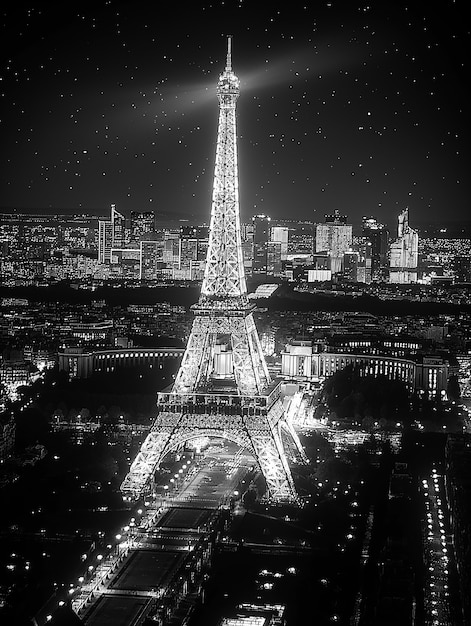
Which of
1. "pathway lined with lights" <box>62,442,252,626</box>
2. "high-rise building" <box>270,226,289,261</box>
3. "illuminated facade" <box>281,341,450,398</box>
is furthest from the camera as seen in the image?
"high-rise building" <box>270,226,289,261</box>

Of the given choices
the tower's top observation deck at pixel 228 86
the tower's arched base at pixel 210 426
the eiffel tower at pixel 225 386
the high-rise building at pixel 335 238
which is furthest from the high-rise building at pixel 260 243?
the tower's arched base at pixel 210 426

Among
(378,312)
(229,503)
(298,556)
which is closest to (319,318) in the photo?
(378,312)

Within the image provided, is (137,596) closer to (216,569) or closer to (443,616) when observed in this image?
(216,569)

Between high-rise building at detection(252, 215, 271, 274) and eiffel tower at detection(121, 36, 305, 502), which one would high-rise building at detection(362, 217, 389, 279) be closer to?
high-rise building at detection(252, 215, 271, 274)

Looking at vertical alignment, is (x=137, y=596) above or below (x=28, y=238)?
below

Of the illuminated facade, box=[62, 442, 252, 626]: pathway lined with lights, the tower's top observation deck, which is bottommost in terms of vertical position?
box=[62, 442, 252, 626]: pathway lined with lights

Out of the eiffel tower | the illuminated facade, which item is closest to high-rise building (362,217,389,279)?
the illuminated facade
